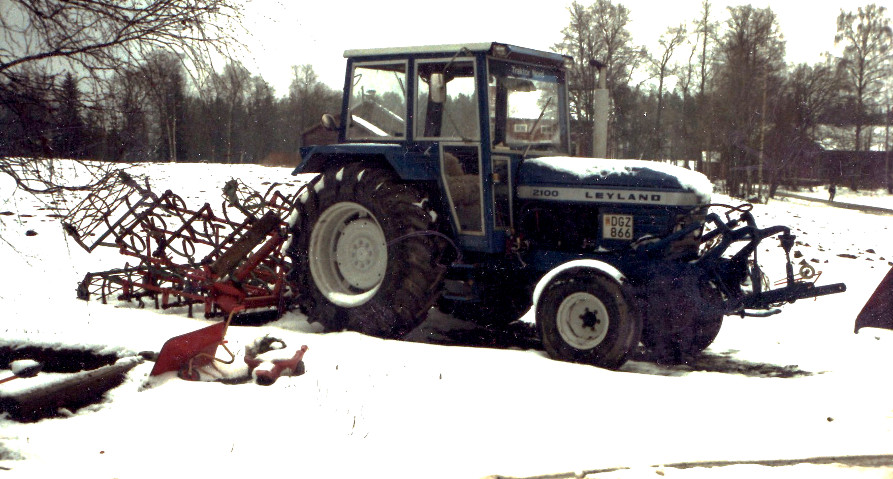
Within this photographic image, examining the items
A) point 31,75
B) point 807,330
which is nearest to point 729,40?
point 807,330

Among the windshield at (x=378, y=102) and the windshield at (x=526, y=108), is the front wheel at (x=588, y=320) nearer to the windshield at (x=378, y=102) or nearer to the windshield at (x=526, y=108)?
→ the windshield at (x=526, y=108)

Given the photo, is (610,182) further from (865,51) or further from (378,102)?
(865,51)

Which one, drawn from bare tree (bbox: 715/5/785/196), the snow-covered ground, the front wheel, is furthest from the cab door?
the snow-covered ground

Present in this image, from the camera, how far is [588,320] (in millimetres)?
6465

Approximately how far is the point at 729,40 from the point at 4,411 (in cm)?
3795

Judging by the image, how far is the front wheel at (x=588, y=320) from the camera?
6258 millimetres

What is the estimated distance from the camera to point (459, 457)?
423cm

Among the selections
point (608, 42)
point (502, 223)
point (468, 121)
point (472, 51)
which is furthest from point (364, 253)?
point (608, 42)

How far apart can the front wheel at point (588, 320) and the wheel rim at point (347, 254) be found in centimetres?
175

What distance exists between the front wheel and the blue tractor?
1cm

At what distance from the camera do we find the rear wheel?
7.18 meters

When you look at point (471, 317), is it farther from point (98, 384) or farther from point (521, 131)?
point (98, 384)

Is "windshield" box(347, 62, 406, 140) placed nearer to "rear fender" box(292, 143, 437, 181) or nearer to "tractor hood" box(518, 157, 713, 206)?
"rear fender" box(292, 143, 437, 181)

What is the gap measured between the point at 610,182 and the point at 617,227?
1.20ft
